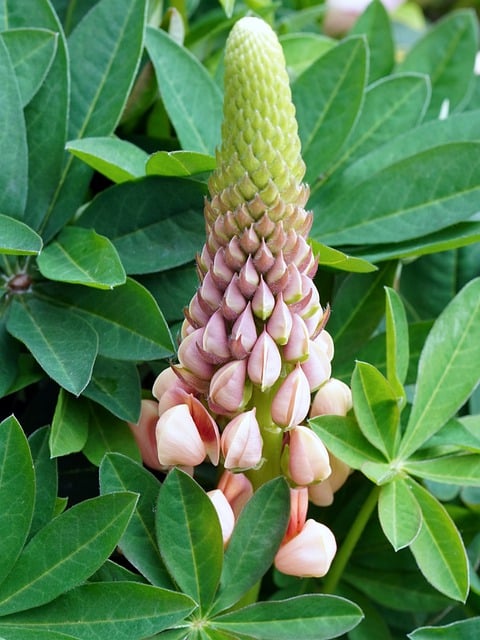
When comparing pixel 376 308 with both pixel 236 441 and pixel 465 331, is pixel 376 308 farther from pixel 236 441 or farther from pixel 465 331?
pixel 236 441

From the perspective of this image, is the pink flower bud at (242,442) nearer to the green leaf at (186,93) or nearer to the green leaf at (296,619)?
the green leaf at (296,619)

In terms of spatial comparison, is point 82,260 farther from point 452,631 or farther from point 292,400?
point 452,631

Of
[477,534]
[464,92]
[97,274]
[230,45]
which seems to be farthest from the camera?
[464,92]

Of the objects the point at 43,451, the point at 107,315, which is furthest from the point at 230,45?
the point at 43,451

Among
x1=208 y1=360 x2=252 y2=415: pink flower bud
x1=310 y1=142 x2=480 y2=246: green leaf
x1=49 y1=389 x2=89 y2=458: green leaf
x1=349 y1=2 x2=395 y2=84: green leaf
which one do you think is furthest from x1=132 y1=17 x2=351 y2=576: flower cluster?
x1=349 y1=2 x2=395 y2=84: green leaf

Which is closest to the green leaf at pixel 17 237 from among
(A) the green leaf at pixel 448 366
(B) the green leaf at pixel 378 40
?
(A) the green leaf at pixel 448 366

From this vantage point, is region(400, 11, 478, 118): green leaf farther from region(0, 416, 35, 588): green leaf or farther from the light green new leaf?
region(0, 416, 35, 588): green leaf
